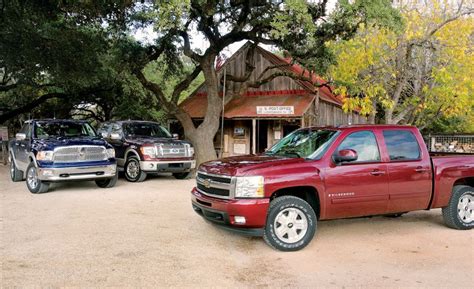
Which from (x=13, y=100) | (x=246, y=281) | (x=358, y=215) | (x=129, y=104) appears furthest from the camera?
(x=13, y=100)

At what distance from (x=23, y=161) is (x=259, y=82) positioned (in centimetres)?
991

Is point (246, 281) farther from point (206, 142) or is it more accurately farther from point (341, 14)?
point (206, 142)

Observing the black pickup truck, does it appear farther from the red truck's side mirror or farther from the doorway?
the red truck's side mirror

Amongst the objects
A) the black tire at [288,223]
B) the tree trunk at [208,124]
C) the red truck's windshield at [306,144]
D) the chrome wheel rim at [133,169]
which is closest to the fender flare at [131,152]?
the chrome wheel rim at [133,169]

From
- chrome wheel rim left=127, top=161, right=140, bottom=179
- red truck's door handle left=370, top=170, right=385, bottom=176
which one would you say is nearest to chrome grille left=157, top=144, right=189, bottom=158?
chrome wheel rim left=127, top=161, right=140, bottom=179

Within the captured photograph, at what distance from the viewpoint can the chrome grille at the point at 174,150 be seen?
1300cm

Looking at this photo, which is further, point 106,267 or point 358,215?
point 358,215

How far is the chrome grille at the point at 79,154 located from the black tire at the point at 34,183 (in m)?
0.81

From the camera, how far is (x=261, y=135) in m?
21.3

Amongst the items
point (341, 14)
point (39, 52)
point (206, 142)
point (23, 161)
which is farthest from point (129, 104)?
point (341, 14)

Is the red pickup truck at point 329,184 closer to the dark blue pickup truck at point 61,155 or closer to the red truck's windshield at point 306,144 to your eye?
the red truck's windshield at point 306,144

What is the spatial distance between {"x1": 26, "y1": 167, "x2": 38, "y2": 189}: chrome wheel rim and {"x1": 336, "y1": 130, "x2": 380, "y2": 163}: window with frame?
27.3 feet

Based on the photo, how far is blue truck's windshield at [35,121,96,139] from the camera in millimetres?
11602

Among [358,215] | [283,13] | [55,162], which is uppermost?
[283,13]
